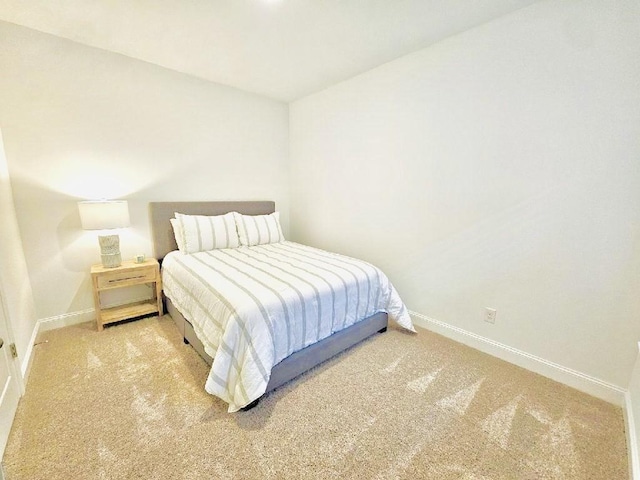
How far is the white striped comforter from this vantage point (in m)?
1.59

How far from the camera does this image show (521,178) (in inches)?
76.4

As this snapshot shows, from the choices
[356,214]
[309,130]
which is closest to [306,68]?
[309,130]

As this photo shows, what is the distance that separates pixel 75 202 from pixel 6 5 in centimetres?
138

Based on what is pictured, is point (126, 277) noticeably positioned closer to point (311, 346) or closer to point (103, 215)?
point (103, 215)

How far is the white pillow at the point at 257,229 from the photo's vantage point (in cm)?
319

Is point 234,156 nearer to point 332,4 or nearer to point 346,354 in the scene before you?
point 332,4

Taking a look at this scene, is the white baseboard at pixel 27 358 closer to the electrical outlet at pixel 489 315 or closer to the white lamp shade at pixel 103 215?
the white lamp shade at pixel 103 215

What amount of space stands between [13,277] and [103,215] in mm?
693

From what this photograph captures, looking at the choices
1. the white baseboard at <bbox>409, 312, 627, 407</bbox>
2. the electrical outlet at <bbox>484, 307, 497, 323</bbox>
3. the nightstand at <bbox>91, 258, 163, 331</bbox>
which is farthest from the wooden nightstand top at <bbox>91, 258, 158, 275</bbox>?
the electrical outlet at <bbox>484, 307, 497, 323</bbox>

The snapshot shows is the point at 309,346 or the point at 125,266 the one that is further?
the point at 125,266

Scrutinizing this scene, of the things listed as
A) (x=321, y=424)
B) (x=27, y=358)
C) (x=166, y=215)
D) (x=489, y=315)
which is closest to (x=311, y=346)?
(x=321, y=424)

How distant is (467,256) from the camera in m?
2.29

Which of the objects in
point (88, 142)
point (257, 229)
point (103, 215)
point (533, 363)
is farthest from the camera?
point (257, 229)

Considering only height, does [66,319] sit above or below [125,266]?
below
